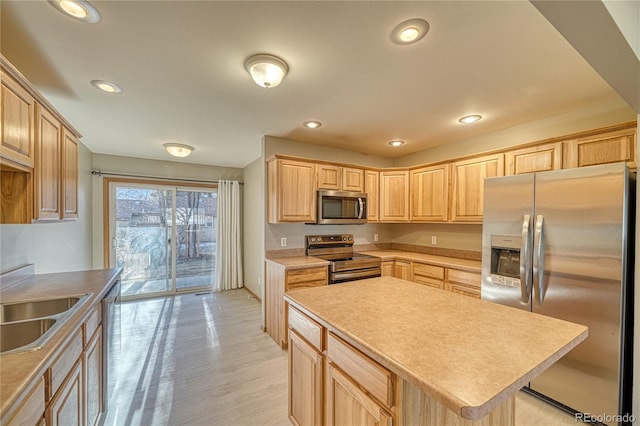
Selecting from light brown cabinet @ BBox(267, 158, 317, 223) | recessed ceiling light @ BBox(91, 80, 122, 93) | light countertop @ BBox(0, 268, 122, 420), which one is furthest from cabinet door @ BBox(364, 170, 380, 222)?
light countertop @ BBox(0, 268, 122, 420)

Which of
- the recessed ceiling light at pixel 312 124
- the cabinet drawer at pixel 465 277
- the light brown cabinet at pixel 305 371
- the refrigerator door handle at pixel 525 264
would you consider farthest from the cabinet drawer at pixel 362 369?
the recessed ceiling light at pixel 312 124

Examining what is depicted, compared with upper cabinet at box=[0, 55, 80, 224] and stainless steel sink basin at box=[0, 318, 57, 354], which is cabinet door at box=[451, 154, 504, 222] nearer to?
stainless steel sink basin at box=[0, 318, 57, 354]

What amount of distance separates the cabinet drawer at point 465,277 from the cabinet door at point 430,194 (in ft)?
2.39

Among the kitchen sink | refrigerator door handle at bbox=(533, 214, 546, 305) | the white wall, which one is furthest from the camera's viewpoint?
the white wall

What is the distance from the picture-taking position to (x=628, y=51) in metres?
1.09

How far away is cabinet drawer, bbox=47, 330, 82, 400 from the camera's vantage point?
1.11m

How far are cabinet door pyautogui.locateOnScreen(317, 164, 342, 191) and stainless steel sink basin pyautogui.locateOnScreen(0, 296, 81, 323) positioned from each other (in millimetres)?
2576

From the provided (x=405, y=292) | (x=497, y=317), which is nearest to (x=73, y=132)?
(x=405, y=292)

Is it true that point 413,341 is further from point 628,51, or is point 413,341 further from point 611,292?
point 611,292

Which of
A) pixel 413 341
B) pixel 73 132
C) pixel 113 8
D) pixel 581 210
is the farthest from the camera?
pixel 73 132

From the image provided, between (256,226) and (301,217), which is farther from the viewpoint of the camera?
(256,226)

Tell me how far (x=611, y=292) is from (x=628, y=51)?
155 centimetres

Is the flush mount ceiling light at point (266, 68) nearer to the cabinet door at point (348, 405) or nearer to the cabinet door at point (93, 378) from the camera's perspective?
the cabinet door at point (348, 405)

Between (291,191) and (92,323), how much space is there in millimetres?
2148
